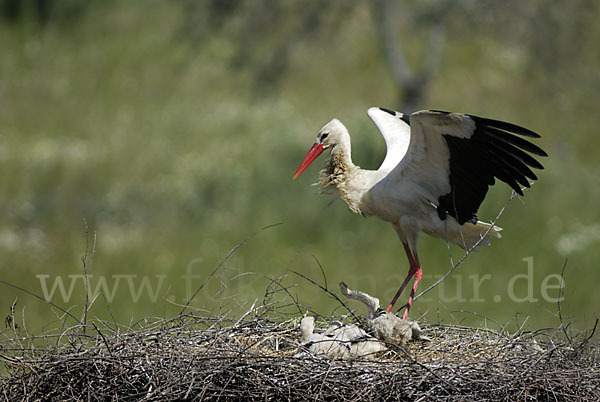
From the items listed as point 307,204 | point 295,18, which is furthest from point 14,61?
point 307,204

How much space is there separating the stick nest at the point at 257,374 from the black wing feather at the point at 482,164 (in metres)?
1.04

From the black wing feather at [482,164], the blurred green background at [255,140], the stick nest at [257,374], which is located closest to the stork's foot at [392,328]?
the stick nest at [257,374]

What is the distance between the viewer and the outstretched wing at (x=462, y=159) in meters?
4.70

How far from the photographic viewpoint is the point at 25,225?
1267 cm

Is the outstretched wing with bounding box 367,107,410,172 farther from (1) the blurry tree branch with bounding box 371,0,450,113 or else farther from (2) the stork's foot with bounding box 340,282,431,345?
(1) the blurry tree branch with bounding box 371,0,450,113

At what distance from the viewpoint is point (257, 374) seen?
387cm

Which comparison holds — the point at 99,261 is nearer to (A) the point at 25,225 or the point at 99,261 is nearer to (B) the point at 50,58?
(A) the point at 25,225

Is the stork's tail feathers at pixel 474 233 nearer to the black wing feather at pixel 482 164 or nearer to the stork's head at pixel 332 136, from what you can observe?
the black wing feather at pixel 482 164

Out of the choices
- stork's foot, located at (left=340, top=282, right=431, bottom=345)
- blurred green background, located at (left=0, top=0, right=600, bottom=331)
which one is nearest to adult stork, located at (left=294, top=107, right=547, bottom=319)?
stork's foot, located at (left=340, top=282, right=431, bottom=345)

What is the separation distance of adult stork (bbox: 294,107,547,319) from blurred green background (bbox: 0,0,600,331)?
3.63m

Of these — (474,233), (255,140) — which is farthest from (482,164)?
(255,140)

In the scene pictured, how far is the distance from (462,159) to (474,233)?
1.98 ft

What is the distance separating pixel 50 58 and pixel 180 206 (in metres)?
6.61

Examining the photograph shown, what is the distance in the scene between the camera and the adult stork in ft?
15.6
